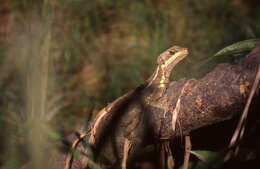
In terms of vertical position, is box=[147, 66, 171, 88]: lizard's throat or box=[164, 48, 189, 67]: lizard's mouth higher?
box=[164, 48, 189, 67]: lizard's mouth

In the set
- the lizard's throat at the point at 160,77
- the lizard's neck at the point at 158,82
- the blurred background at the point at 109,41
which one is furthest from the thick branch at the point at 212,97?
the blurred background at the point at 109,41

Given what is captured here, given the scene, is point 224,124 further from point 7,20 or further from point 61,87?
point 7,20

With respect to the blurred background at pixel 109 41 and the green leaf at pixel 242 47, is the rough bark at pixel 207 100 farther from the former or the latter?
the blurred background at pixel 109 41

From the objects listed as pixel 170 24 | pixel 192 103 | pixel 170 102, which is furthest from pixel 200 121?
pixel 170 24

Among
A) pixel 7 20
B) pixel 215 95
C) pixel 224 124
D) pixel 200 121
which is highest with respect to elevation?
pixel 7 20

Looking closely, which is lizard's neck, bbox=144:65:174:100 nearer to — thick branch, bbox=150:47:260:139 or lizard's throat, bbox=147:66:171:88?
lizard's throat, bbox=147:66:171:88

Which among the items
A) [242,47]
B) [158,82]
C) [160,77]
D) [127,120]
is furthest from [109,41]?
[242,47]

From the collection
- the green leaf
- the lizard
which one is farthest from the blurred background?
the green leaf
